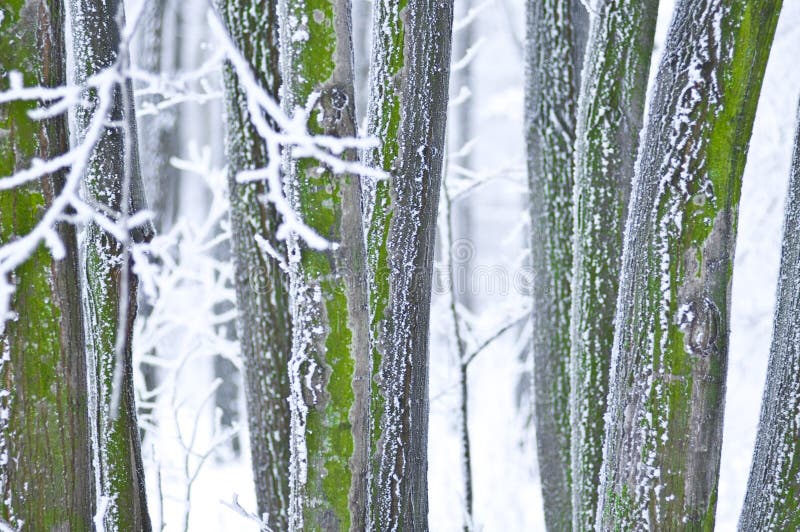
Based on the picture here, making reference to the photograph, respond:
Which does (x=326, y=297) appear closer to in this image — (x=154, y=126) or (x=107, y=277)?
(x=107, y=277)

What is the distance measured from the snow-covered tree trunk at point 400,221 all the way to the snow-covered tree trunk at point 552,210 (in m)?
1.12

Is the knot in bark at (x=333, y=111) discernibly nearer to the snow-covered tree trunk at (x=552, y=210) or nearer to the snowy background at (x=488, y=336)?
the snow-covered tree trunk at (x=552, y=210)

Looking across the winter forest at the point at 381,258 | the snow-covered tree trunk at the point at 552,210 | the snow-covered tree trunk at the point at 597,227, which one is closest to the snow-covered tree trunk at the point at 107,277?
the winter forest at the point at 381,258

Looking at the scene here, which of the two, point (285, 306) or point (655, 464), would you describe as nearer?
point (655, 464)

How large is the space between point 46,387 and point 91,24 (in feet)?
3.91

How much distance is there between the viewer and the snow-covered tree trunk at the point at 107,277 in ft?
7.73

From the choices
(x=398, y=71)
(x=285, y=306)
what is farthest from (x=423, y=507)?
(x=398, y=71)

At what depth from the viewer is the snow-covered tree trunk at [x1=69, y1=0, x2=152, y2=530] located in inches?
92.8

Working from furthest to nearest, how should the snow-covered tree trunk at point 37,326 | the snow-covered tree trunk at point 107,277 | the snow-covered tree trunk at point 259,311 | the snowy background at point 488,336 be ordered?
1. the snowy background at point 488,336
2. the snow-covered tree trunk at point 259,311
3. the snow-covered tree trunk at point 107,277
4. the snow-covered tree trunk at point 37,326

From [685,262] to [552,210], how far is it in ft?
4.58

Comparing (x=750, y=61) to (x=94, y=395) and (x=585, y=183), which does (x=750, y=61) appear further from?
(x=94, y=395)

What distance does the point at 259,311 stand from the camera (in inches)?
133

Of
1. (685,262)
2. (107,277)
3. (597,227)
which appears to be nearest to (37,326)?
(107,277)

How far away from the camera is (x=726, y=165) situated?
7.07ft
